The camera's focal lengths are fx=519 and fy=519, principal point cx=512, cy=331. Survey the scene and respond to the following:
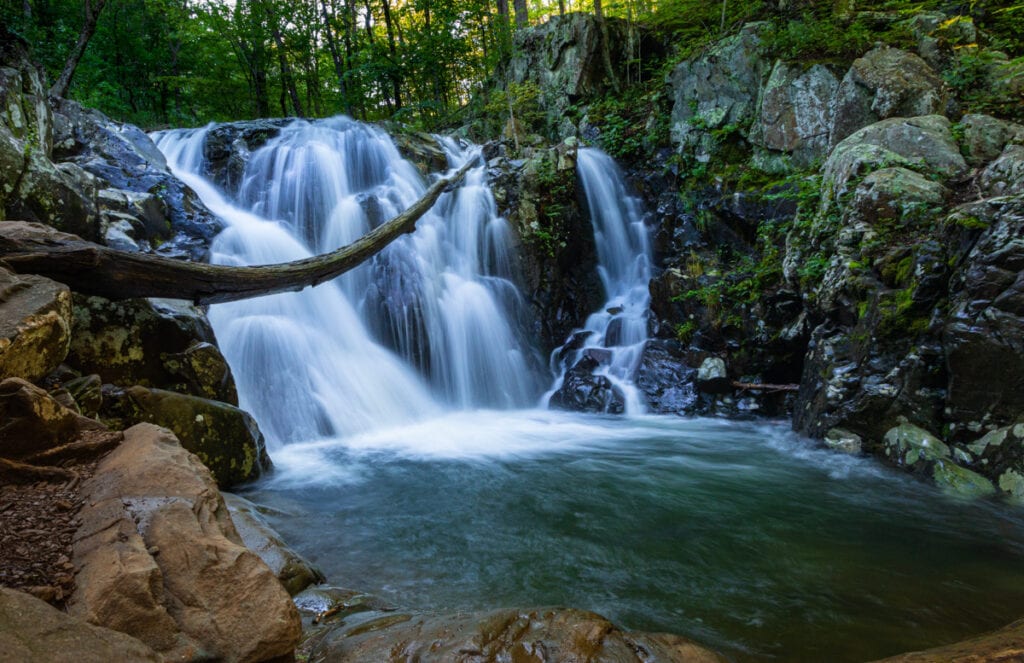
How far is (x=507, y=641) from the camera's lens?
2.27 metres

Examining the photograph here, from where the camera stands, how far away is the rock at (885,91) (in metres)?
7.45

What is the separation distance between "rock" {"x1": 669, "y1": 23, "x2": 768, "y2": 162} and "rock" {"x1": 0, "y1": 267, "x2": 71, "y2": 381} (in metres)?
10.6

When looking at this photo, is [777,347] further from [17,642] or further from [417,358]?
[17,642]

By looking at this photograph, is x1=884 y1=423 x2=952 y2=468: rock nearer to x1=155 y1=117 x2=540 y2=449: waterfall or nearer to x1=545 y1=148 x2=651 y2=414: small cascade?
x1=545 y1=148 x2=651 y2=414: small cascade

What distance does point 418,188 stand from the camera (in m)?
11.6

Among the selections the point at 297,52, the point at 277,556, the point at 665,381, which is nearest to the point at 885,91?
the point at 665,381

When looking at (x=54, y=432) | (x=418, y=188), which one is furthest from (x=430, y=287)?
(x=54, y=432)

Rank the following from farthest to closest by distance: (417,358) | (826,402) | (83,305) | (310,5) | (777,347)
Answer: (310,5)
(417,358)
(777,347)
(826,402)
(83,305)

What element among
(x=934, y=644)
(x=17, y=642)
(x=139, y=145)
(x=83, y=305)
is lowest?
(x=934, y=644)

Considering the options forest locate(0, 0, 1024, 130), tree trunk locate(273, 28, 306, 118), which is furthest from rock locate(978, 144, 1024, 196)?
tree trunk locate(273, 28, 306, 118)

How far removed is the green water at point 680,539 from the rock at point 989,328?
0.91 m

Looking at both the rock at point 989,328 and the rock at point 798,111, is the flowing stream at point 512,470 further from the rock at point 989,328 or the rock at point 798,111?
the rock at point 798,111

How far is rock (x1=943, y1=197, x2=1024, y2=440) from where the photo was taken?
454 cm

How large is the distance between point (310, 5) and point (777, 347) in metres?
18.4
